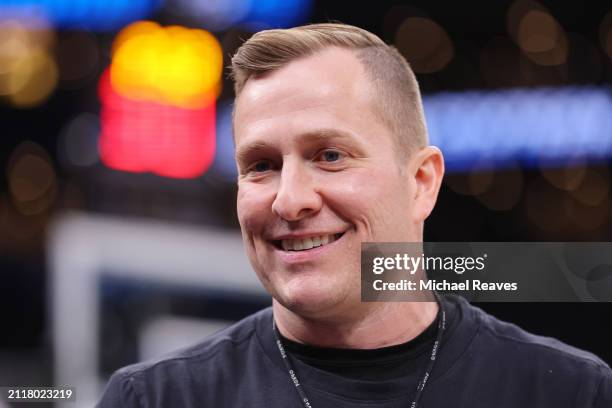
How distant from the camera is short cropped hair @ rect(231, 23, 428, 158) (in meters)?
1.48

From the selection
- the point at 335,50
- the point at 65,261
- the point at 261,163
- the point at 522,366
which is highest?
the point at 335,50

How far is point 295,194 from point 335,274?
0.15 m

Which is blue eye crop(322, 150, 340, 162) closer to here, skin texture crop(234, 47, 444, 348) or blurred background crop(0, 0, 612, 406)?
skin texture crop(234, 47, 444, 348)

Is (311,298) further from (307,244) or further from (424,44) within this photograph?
(424,44)

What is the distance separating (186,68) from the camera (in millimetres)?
4090

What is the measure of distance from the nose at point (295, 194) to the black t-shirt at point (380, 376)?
272mm

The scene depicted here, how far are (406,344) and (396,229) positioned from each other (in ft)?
0.68

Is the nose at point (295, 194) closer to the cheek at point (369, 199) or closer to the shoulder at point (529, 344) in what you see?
the cheek at point (369, 199)

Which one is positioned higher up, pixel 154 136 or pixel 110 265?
pixel 154 136

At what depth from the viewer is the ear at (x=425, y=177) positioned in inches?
61.5

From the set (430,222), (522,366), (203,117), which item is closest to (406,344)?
(522,366)

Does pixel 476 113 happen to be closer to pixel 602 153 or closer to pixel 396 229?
pixel 602 153

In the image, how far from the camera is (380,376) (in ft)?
4.81

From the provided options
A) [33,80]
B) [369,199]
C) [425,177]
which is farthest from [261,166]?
[33,80]
